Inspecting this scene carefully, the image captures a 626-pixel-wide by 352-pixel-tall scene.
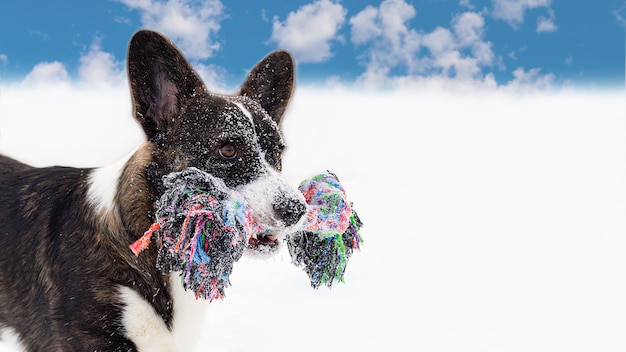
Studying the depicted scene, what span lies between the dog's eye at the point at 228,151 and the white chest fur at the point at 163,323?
660mm

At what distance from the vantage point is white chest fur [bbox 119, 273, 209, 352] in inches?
119

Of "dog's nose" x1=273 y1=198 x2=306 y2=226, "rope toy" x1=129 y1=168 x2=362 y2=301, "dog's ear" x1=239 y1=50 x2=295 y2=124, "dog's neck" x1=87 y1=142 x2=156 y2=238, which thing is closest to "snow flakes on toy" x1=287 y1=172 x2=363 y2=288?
"rope toy" x1=129 y1=168 x2=362 y2=301

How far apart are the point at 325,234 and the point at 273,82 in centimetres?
97

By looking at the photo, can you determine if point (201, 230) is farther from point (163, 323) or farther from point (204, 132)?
point (163, 323)

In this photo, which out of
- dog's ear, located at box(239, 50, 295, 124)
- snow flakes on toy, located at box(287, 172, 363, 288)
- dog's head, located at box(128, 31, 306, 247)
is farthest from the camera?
dog's ear, located at box(239, 50, 295, 124)

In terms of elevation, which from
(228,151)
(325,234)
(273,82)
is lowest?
(325,234)

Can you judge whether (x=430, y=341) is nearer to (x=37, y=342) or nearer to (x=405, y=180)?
(x=37, y=342)

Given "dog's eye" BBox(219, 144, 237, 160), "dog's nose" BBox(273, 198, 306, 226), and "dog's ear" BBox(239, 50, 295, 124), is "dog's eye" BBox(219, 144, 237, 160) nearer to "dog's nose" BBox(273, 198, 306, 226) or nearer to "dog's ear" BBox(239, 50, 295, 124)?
"dog's nose" BBox(273, 198, 306, 226)

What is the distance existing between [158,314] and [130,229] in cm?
44

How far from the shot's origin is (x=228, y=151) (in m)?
2.96


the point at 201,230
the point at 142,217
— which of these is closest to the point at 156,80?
the point at 142,217

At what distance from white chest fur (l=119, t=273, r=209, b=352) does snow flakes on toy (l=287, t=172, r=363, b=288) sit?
576mm

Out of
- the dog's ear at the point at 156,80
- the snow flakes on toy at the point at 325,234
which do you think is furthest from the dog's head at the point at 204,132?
the snow flakes on toy at the point at 325,234

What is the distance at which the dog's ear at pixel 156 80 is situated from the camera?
302 cm
